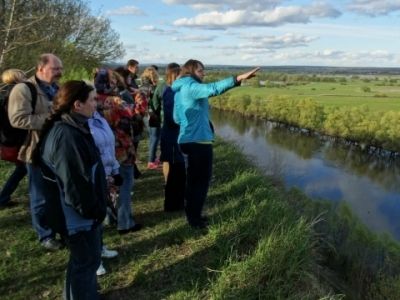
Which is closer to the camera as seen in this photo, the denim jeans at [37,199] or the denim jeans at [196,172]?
the denim jeans at [37,199]

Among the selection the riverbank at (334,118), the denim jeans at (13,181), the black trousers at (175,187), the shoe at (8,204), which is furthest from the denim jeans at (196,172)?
the riverbank at (334,118)

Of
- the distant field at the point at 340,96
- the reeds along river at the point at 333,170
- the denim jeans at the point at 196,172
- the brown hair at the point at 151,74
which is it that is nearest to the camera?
the denim jeans at the point at 196,172

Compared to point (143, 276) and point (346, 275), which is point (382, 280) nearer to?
point (346, 275)

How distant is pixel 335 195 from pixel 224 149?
1846 centimetres

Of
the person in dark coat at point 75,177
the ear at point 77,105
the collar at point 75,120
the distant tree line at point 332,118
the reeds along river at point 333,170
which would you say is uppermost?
the ear at point 77,105

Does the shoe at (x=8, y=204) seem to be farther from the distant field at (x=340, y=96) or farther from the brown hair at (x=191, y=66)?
the distant field at (x=340, y=96)

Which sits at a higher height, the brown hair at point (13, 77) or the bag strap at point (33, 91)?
the brown hair at point (13, 77)

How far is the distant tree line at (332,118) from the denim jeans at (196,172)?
4445cm

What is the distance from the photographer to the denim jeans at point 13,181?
5206 millimetres

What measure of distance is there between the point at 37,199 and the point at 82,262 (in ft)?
5.55

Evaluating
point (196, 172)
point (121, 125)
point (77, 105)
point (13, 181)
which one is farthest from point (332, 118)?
point (77, 105)

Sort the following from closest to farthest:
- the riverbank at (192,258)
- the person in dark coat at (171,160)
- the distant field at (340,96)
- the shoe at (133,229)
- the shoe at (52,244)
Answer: the riverbank at (192,258) → the shoe at (52,244) → the shoe at (133,229) → the person in dark coat at (171,160) → the distant field at (340,96)

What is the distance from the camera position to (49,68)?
4.06 m

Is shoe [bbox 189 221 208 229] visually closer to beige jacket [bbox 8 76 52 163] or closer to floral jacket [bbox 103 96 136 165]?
floral jacket [bbox 103 96 136 165]
